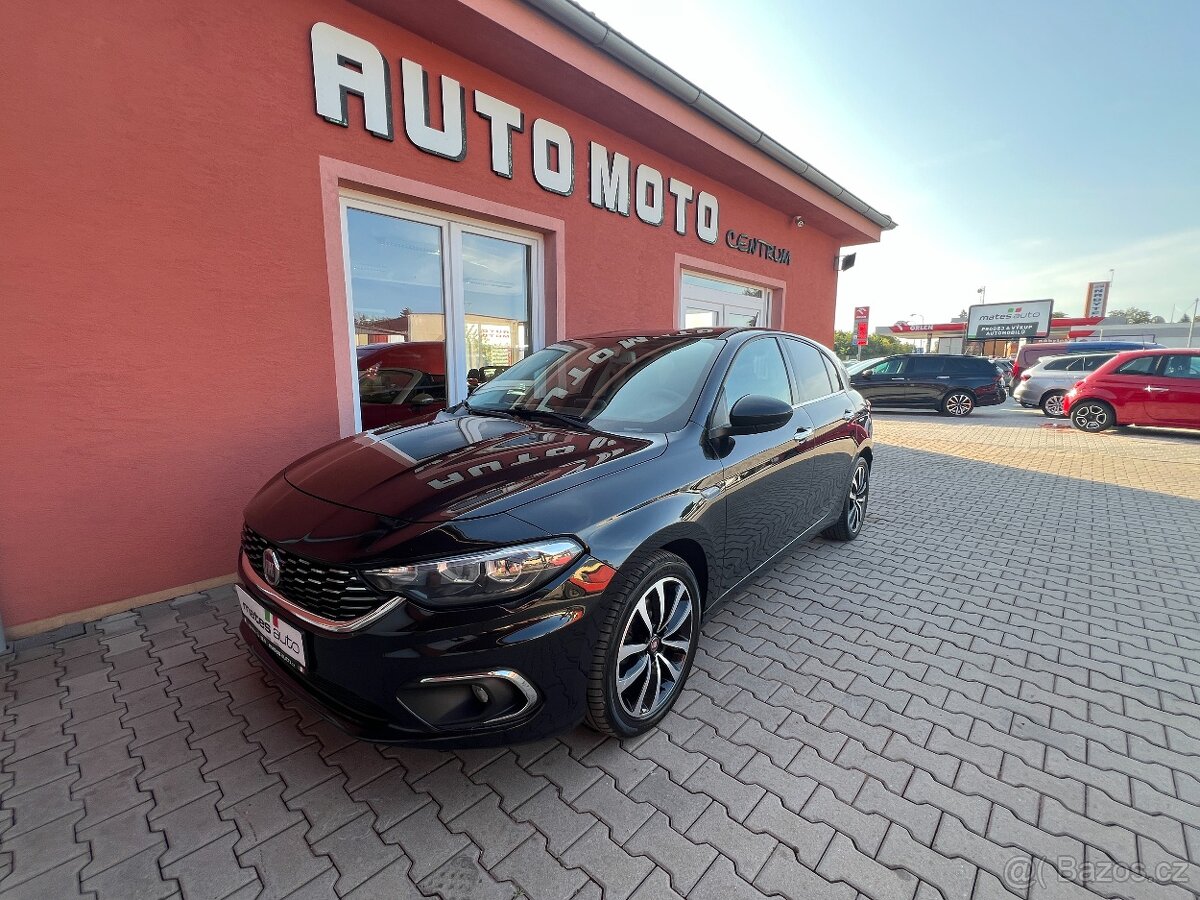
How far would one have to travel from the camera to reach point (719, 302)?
26.2ft

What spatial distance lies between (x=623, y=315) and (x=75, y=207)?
443cm

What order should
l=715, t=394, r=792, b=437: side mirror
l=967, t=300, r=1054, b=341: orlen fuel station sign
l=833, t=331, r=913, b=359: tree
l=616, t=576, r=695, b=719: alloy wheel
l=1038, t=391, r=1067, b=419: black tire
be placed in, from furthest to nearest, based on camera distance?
l=833, t=331, r=913, b=359: tree, l=967, t=300, r=1054, b=341: orlen fuel station sign, l=1038, t=391, r=1067, b=419: black tire, l=715, t=394, r=792, b=437: side mirror, l=616, t=576, r=695, b=719: alloy wheel

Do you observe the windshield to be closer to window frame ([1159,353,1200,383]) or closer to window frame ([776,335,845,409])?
window frame ([776,335,845,409])

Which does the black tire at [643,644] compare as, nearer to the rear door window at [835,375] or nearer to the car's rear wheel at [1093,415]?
the rear door window at [835,375]

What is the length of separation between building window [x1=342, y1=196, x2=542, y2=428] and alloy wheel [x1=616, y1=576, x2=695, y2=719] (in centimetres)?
223

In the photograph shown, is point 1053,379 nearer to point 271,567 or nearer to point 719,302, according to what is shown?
point 719,302

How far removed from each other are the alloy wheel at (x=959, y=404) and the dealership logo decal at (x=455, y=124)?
11458 mm

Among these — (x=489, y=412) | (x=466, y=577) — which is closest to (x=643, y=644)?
(x=466, y=577)

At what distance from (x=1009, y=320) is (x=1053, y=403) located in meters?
25.1

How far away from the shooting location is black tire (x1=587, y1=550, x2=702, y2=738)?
188cm

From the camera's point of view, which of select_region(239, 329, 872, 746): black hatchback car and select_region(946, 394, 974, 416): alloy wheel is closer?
select_region(239, 329, 872, 746): black hatchback car

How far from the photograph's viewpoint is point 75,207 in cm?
278

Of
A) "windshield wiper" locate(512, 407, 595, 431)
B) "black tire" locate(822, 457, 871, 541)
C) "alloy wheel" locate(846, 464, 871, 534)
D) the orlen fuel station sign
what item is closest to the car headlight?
"windshield wiper" locate(512, 407, 595, 431)

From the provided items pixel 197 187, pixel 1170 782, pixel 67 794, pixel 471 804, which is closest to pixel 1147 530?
pixel 1170 782
